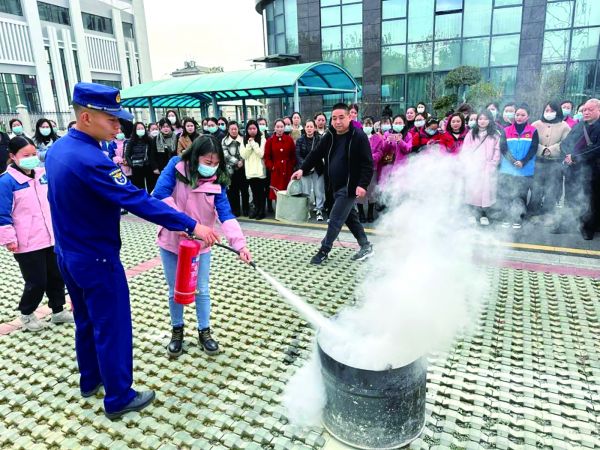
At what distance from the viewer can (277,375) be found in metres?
3.40

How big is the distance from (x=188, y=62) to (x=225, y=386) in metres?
71.2

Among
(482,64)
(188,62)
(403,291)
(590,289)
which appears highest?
(188,62)

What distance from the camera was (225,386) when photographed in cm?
330

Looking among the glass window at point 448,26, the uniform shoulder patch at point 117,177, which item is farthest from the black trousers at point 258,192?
the glass window at point 448,26

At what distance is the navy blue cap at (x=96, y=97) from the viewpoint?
2457mm

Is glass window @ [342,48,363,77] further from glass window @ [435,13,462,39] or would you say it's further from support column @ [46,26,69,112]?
support column @ [46,26,69,112]

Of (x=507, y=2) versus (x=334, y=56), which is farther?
(x=334, y=56)

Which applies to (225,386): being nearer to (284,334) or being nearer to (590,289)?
(284,334)

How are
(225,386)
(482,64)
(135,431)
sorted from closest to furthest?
(135,431) < (225,386) < (482,64)

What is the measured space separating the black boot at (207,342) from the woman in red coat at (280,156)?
4.80 m

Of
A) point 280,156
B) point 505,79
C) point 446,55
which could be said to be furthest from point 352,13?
point 280,156

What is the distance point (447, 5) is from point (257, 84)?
13.5 meters

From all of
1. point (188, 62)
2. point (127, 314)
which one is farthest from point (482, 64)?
point (188, 62)

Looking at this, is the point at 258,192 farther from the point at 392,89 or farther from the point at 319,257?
the point at 392,89
